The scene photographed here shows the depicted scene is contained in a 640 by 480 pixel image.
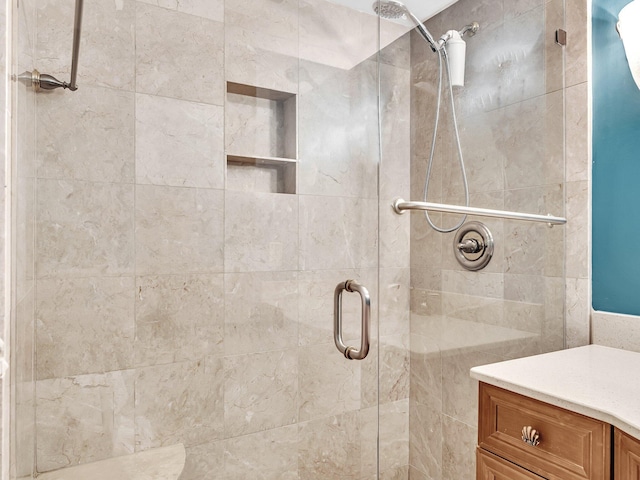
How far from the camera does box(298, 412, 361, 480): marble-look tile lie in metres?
1.33

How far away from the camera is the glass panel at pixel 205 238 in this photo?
1.13 meters

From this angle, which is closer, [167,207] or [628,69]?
[167,207]

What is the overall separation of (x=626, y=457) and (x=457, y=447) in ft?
2.28

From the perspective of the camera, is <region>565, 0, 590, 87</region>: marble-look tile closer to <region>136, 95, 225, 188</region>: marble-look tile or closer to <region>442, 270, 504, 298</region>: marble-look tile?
<region>442, 270, 504, 298</region>: marble-look tile

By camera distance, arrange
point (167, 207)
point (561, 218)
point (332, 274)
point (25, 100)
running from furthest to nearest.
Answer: point (561, 218)
point (332, 274)
point (167, 207)
point (25, 100)

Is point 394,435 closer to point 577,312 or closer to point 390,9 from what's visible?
point 577,312

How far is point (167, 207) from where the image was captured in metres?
1.22

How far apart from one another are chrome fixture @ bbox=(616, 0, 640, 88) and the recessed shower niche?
→ 1126 mm

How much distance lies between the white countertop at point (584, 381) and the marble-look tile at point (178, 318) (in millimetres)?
778

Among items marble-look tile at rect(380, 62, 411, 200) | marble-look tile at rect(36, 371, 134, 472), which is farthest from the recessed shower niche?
marble-look tile at rect(36, 371, 134, 472)

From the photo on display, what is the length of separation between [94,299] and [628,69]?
6.20ft

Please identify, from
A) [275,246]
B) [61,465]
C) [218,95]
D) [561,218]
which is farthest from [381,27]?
[61,465]

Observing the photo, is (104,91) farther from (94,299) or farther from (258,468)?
(258,468)

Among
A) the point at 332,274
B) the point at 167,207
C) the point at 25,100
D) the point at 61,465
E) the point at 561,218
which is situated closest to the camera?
the point at 25,100
